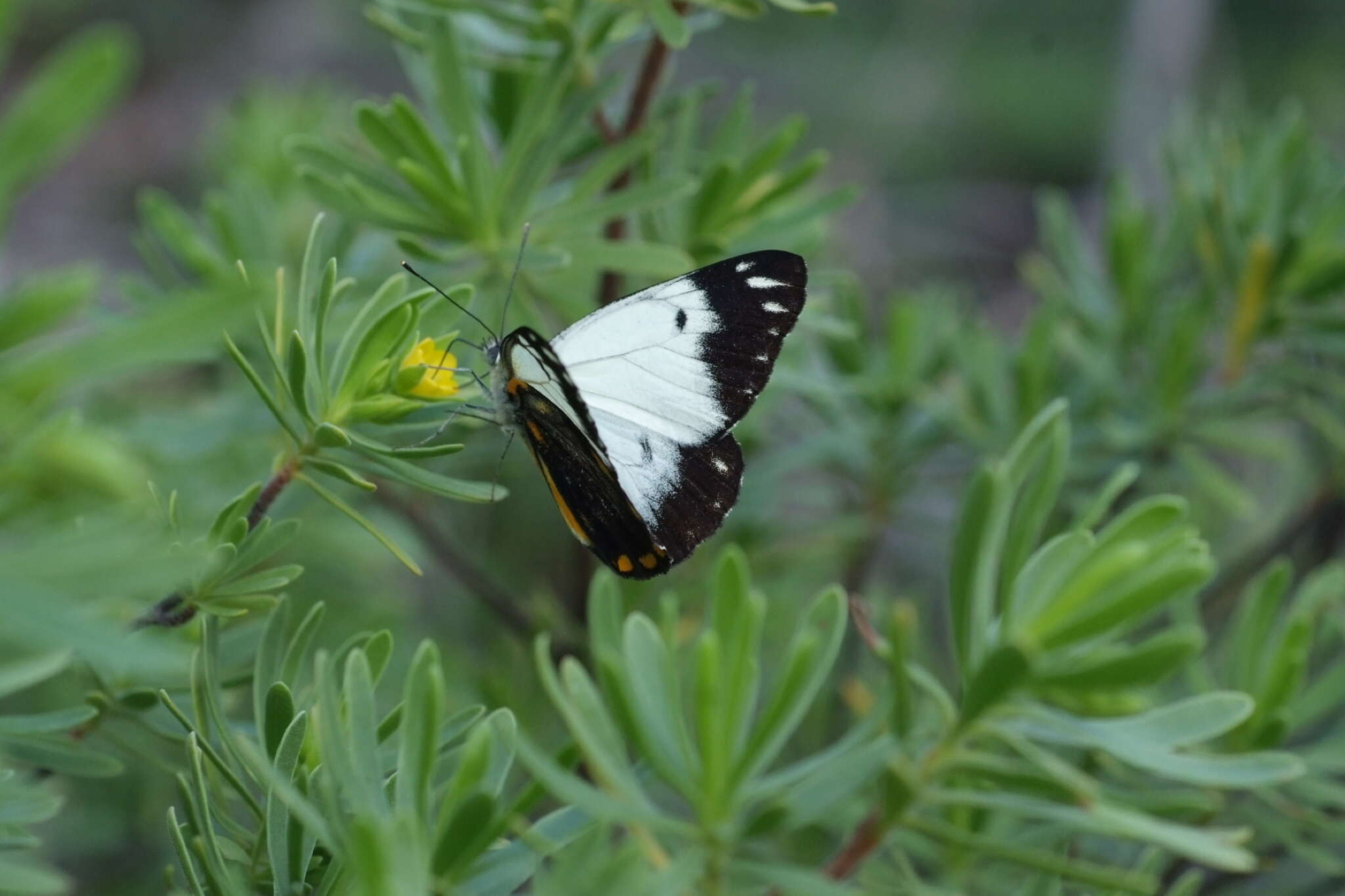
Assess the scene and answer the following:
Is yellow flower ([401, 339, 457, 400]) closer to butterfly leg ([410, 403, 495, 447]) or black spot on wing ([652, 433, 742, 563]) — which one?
butterfly leg ([410, 403, 495, 447])

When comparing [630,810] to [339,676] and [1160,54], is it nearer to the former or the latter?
[339,676]

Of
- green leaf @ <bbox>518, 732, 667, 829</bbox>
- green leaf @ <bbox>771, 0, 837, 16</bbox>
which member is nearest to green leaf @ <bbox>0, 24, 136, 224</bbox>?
green leaf @ <bbox>518, 732, 667, 829</bbox>

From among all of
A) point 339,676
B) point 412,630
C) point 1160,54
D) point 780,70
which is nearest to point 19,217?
point 780,70

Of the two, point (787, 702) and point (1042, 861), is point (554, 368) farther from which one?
point (1042, 861)

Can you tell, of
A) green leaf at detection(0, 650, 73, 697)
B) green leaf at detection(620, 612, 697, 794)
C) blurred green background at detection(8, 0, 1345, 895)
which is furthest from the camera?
blurred green background at detection(8, 0, 1345, 895)

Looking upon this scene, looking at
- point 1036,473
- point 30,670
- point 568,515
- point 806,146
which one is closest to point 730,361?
point 568,515

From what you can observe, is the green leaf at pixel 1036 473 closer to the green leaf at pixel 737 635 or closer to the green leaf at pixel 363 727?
the green leaf at pixel 737 635

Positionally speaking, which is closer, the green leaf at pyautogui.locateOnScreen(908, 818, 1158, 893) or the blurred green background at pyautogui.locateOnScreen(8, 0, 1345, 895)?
the green leaf at pyautogui.locateOnScreen(908, 818, 1158, 893)
